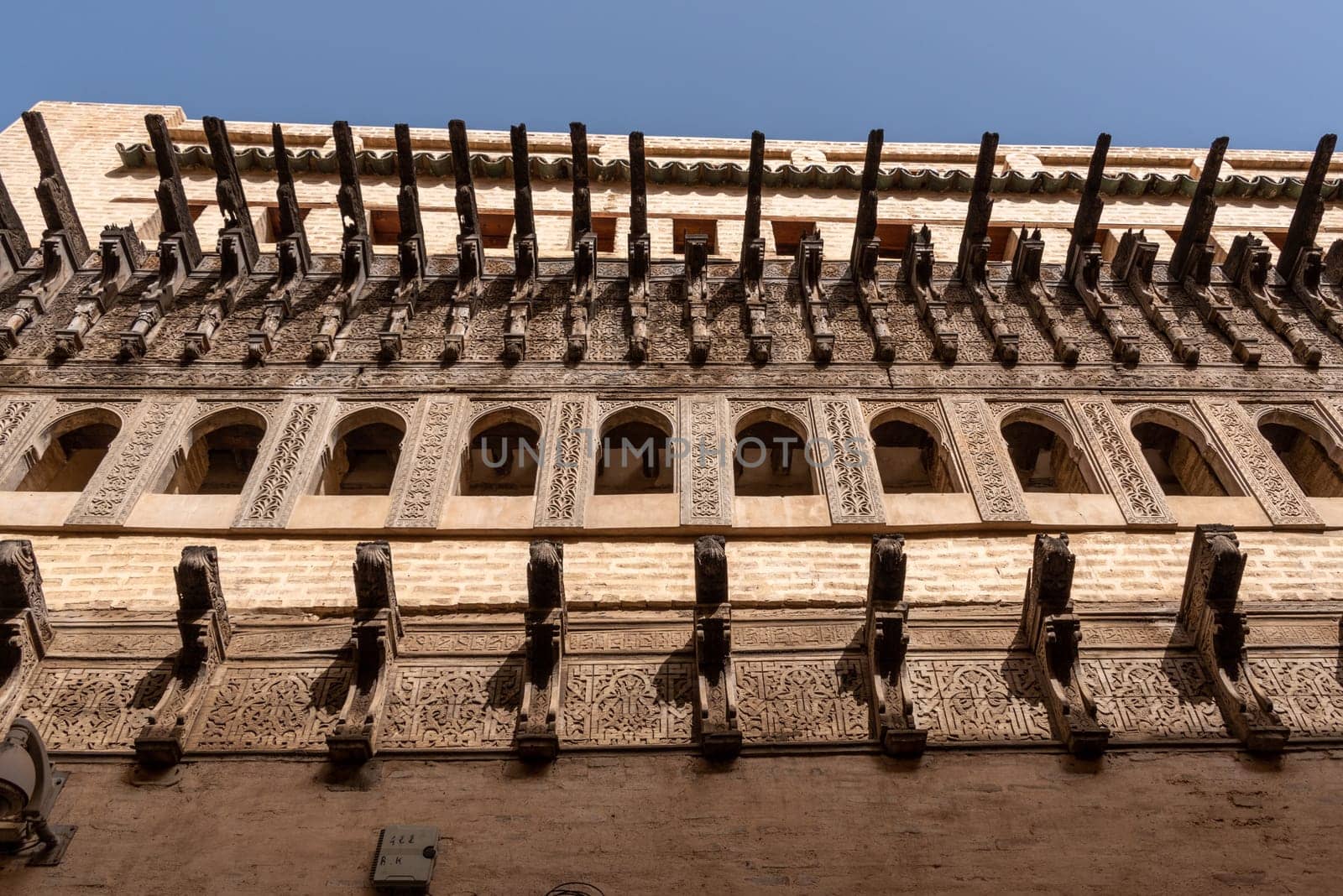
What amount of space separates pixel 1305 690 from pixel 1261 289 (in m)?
5.54

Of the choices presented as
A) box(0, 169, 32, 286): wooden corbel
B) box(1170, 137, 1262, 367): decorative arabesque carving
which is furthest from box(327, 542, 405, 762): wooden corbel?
box(1170, 137, 1262, 367): decorative arabesque carving

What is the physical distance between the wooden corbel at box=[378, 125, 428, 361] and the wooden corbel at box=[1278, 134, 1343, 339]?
28.2 feet

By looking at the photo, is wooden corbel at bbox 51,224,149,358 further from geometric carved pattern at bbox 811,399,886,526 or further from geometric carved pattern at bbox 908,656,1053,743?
geometric carved pattern at bbox 908,656,1053,743

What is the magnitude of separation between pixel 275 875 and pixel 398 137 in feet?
23.1

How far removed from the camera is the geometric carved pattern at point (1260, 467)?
678 centimetres

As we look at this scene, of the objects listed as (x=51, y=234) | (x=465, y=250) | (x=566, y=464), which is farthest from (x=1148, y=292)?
(x=51, y=234)

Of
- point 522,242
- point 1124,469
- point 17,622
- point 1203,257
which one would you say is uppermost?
point 522,242

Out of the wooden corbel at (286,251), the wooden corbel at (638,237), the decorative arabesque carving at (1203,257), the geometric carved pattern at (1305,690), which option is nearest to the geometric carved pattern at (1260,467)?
the decorative arabesque carving at (1203,257)

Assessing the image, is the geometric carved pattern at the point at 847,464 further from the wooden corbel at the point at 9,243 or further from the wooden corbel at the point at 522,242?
the wooden corbel at the point at 9,243

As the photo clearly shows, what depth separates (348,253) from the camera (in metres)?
8.96

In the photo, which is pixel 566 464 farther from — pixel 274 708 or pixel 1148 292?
pixel 1148 292

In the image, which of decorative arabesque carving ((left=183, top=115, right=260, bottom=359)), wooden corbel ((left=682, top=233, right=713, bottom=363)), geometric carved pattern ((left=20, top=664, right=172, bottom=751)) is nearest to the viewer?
geometric carved pattern ((left=20, top=664, right=172, bottom=751))

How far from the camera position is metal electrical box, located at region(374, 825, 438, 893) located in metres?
4.12

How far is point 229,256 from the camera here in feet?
29.5
